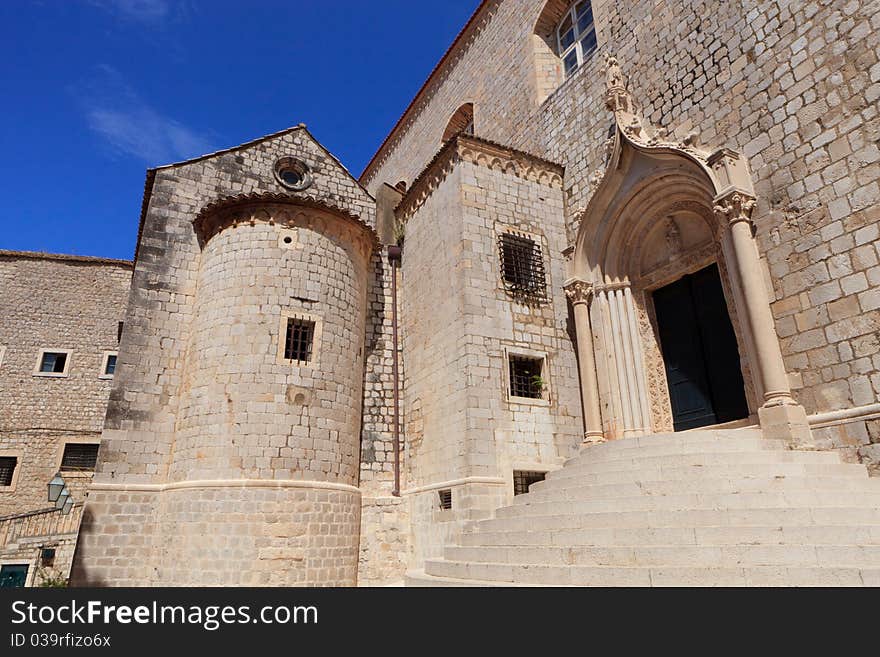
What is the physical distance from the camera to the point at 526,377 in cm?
1045

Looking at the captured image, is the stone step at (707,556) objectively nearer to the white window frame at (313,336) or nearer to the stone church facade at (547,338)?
the stone church facade at (547,338)

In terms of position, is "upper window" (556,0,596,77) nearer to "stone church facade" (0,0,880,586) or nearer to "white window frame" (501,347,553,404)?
"stone church facade" (0,0,880,586)

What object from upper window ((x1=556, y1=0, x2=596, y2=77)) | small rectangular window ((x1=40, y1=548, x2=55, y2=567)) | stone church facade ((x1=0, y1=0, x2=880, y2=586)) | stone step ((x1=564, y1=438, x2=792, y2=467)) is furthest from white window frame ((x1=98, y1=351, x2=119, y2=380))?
stone step ((x1=564, y1=438, x2=792, y2=467))

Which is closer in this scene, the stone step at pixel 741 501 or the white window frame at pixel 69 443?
the stone step at pixel 741 501

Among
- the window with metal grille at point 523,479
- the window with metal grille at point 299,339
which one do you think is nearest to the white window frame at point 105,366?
the window with metal grille at point 299,339

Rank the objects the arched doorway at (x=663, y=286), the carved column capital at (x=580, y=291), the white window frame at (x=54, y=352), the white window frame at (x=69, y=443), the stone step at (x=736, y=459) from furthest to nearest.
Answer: the white window frame at (x=54, y=352), the white window frame at (x=69, y=443), the carved column capital at (x=580, y=291), the arched doorway at (x=663, y=286), the stone step at (x=736, y=459)

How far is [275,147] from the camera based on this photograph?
12.8 m

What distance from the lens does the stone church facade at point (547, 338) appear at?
21.5 feet

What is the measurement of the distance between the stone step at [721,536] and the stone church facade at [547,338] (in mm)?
32

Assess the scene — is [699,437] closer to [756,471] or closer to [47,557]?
[756,471]

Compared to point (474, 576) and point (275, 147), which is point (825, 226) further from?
point (275, 147)

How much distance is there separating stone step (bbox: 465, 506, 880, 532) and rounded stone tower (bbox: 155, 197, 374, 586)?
4.80m
